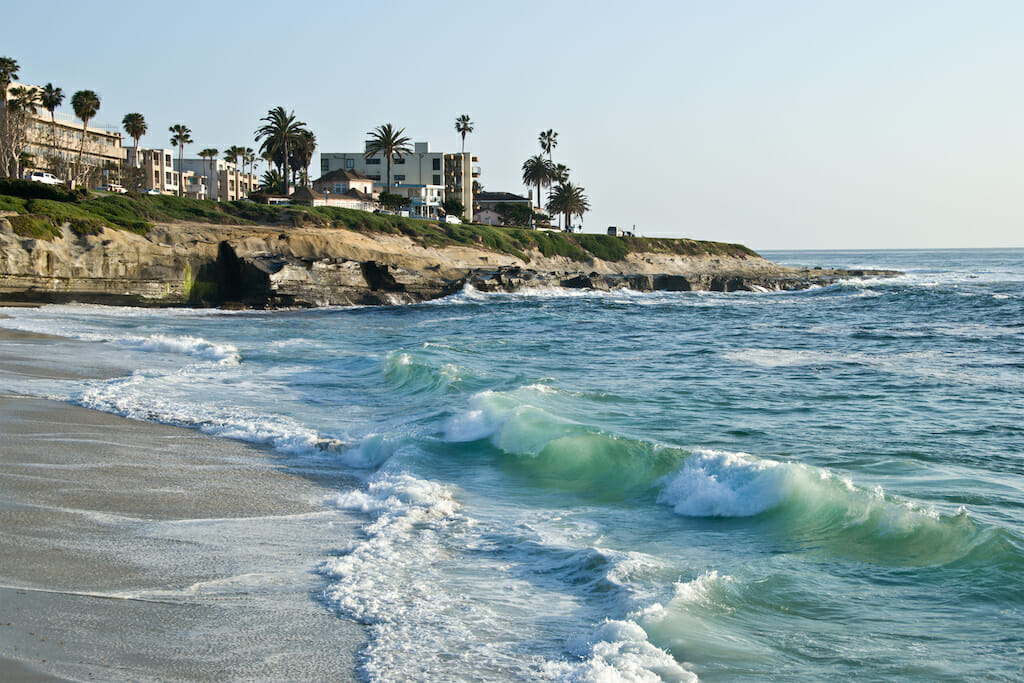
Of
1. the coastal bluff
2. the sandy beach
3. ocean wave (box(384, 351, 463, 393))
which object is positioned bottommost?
the sandy beach

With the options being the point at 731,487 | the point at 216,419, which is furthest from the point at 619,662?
the point at 216,419

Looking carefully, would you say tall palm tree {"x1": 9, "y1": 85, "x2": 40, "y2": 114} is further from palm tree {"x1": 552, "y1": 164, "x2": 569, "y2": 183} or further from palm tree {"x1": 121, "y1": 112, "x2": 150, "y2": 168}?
palm tree {"x1": 552, "y1": 164, "x2": 569, "y2": 183}

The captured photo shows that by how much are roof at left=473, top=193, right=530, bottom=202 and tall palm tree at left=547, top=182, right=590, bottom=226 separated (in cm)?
581

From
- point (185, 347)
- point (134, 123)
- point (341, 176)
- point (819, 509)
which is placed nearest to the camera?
point (819, 509)

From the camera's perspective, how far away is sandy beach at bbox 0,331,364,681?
5828mm

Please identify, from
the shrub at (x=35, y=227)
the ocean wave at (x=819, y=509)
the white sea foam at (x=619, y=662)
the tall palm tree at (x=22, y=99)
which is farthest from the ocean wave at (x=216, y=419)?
the tall palm tree at (x=22, y=99)

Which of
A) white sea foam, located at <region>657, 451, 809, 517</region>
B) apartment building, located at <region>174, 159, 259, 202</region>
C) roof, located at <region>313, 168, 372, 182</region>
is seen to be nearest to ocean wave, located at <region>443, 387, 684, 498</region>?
white sea foam, located at <region>657, 451, 809, 517</region>

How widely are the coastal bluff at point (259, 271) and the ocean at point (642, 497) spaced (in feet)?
56.0

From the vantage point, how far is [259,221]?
59.3 metres

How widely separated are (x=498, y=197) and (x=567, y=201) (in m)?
13.1

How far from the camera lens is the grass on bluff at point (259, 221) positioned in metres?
42.1

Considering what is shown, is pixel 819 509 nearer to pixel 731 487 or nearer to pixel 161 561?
pixel 731 487

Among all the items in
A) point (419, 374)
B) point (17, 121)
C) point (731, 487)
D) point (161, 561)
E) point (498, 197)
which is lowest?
point (161, 561)

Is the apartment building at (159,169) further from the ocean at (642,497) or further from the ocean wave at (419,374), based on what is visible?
the ocean wave at (419,374)
